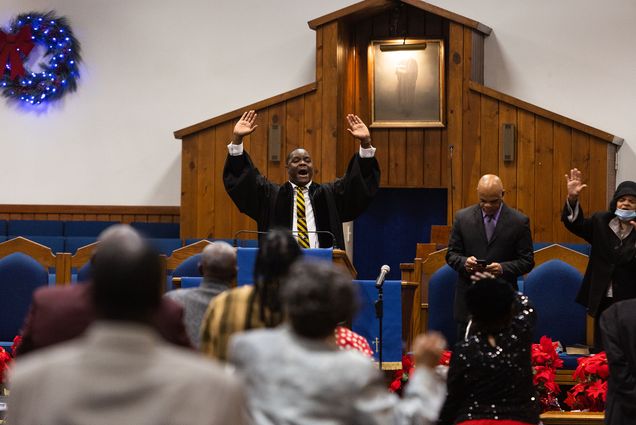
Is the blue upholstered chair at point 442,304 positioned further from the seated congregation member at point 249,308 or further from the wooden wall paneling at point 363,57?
the wooden wall paneling at point 363,57

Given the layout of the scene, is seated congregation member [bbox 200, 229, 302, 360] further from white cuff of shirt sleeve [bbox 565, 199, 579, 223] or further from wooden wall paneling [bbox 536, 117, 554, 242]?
wooden wall paneling [bbox 536, 117, 554, 242]

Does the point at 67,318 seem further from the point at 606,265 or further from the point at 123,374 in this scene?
the point at 606,265

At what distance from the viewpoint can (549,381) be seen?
5594mm

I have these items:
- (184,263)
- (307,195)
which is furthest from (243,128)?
(184,263)

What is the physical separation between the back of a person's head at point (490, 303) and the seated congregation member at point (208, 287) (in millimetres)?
846

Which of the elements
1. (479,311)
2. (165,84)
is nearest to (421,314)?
(479,311)

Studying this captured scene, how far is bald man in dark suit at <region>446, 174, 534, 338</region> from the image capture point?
5895 millimetres

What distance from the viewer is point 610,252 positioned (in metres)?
5.82

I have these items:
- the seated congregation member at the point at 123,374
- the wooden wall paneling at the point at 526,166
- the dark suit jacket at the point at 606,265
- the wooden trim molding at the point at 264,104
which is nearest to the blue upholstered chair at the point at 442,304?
the dark suit jacket at the point at 606,265

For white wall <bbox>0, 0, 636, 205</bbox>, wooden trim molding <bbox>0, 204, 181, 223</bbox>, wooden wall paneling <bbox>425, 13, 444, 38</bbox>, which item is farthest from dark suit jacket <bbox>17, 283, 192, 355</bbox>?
wooden trim molding <bbox>0, 204, 181, 223</bbox>

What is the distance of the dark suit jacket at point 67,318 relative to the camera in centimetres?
278

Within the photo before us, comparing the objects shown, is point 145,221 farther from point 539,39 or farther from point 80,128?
point 539,39

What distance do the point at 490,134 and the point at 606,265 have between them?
454 centimetres

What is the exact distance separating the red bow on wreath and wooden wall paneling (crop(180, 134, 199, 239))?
2.42 m
